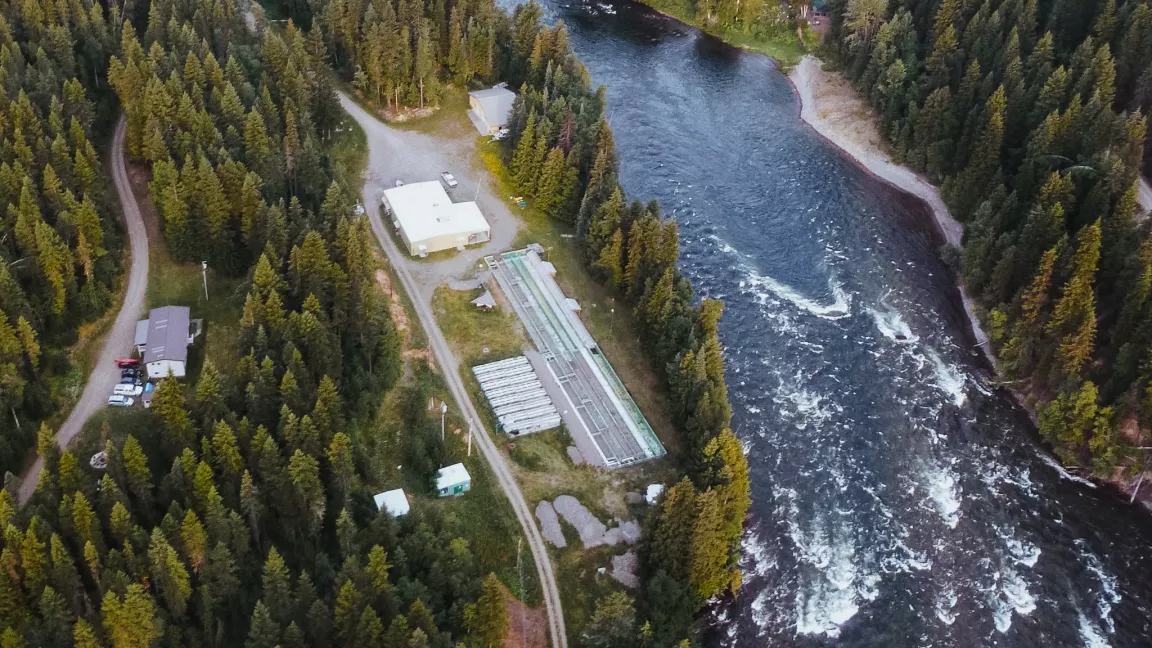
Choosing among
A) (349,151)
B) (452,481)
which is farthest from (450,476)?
(349,151)

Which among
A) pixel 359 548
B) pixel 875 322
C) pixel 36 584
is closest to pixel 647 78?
pixel 875 322

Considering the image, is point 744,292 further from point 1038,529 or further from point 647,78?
point 647,78

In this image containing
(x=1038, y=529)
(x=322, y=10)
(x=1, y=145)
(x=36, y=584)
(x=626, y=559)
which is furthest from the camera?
(x=322, y=10)

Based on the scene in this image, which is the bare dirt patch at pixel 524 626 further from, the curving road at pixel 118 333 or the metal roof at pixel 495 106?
the metal roof at pixel 495 106

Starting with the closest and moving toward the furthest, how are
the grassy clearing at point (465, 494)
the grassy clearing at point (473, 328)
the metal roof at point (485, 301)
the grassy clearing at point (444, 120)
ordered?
1. the grassy clearing at point (465, 494)
2. the grassy clearing at point (473, 328)
3. the metal roof at point (485, 301)
4. the grassy clearing at point (444, 120)

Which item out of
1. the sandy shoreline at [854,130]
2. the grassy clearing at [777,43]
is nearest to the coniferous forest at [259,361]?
the sandy shoreline at [854,130]

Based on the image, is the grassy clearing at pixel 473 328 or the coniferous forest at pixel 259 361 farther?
the grassy clearing at pixel 473 328

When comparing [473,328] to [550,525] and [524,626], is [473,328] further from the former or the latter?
[524,626]
